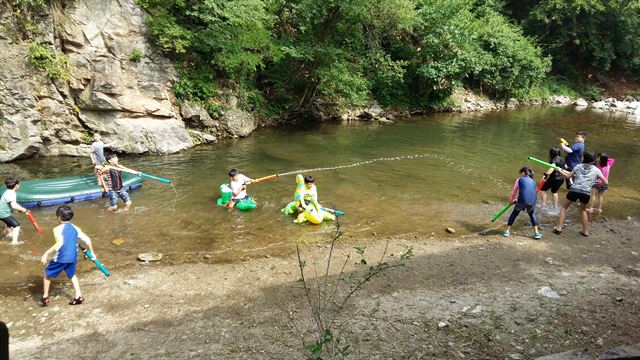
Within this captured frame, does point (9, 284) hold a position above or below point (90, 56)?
below

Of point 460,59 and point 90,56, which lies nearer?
point 90,56

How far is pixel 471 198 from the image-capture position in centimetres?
1138

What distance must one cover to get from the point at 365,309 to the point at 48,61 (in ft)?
42.7

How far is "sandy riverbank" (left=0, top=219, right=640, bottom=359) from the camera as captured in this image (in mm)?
5156

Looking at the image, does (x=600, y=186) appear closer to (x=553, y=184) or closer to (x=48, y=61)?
(x=553, y=184)

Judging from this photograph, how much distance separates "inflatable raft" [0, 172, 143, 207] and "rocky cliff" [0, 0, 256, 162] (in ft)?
11.5

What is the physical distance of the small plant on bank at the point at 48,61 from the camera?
13109 mm

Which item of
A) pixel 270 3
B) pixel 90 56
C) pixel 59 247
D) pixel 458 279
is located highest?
pixel 270 3

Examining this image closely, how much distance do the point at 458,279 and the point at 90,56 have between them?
1365cm

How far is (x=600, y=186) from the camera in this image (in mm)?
10219

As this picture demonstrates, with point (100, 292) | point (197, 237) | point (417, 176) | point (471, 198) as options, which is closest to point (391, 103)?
point (417, 176)

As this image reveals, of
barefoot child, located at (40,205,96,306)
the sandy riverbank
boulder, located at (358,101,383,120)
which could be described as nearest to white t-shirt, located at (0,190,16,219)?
the sandy riverbank

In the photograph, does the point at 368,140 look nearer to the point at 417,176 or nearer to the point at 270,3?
the point at 417,176

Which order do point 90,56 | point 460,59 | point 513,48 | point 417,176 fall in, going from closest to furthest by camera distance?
point 417,176, point 90,56, point 460,59, point 513,48
